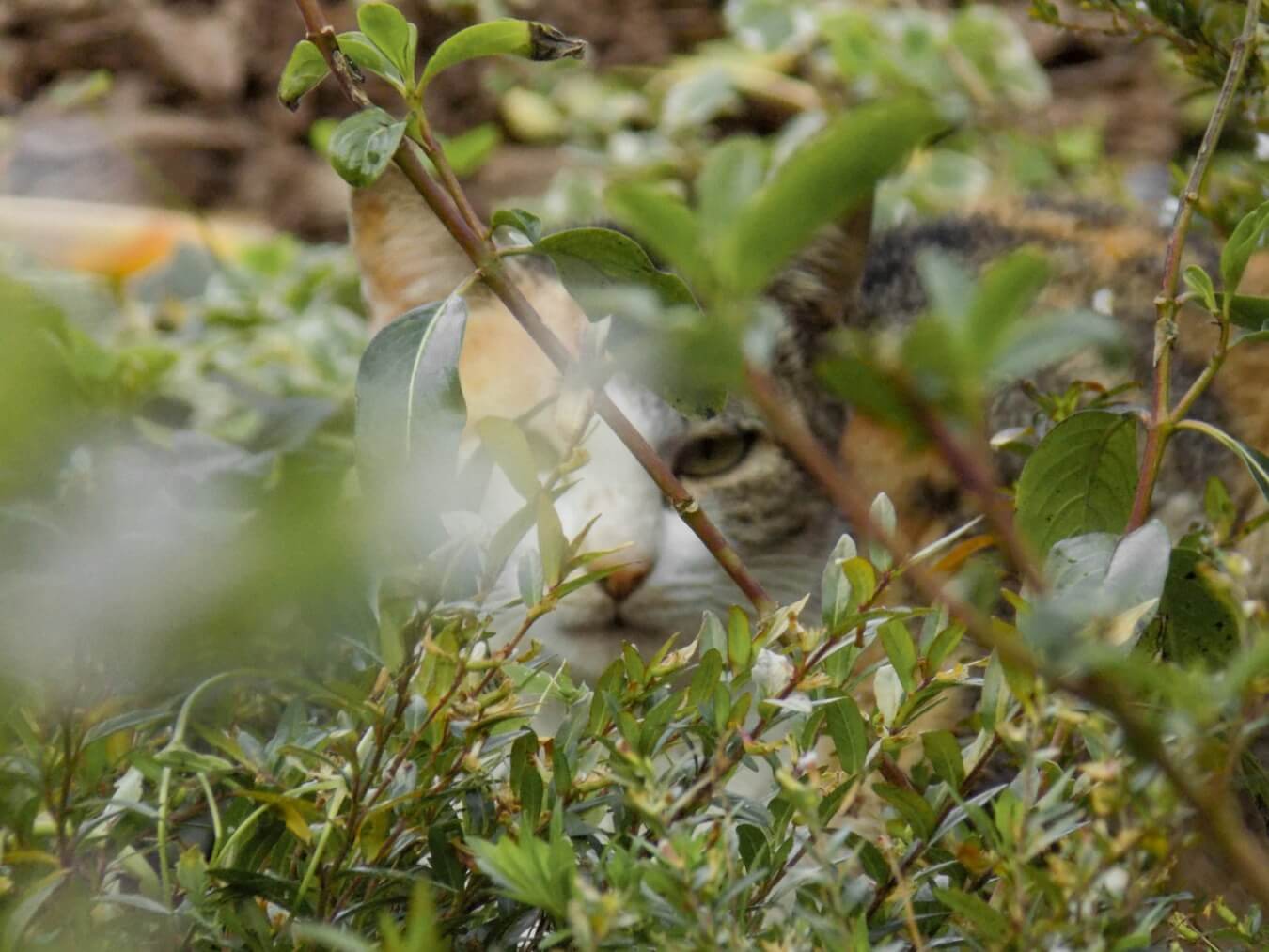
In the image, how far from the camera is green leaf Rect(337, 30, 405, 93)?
62cm

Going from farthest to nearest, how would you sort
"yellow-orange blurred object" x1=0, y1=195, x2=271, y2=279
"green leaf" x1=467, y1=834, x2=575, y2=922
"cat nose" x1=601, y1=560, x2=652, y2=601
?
"yellow-orange blurred object" x1=0, y1=195, x2=271, y2=279 < "cat nose" x1=601, y1=560, x2=652, y2=601 < "green leaf" x1=467, y1=834, x2=575, y2=922

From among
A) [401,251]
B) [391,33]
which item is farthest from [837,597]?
[401,251]

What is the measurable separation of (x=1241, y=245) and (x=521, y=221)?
342mm

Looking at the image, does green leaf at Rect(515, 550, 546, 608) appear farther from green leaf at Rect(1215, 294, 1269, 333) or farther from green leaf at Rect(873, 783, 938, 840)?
green leaf at Rect(1215, 294, 1269, 333)

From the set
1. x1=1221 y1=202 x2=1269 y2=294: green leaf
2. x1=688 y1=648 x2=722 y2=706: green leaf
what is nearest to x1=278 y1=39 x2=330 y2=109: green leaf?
→ x1=688 y1=648 x2=722 y2=706: green leaf

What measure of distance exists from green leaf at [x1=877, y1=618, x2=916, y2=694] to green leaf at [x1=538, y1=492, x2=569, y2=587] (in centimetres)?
16

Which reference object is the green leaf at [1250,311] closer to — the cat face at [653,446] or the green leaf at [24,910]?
the green leaf at [24,910]

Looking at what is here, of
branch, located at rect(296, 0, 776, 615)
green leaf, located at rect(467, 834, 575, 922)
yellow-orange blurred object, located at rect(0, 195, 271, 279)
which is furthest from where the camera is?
A: yellow-orange blurred object, located at rect(0, 195, 271, 279)

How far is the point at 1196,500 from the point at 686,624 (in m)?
0.59

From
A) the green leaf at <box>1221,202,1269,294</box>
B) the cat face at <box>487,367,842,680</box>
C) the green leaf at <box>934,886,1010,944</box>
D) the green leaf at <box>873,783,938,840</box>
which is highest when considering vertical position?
the green leaf at <box>1221,202,1269,294</box>

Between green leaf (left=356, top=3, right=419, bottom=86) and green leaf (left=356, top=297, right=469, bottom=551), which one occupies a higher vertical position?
green leaf (left=356, top=3, right=419, bottom=86)

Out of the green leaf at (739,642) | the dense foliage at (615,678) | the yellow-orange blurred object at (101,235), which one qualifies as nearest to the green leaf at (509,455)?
the dense foliage at (615,678)

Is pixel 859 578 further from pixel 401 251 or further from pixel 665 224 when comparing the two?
pixel 401 251

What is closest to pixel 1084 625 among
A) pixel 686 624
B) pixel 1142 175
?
pixel 686 624
